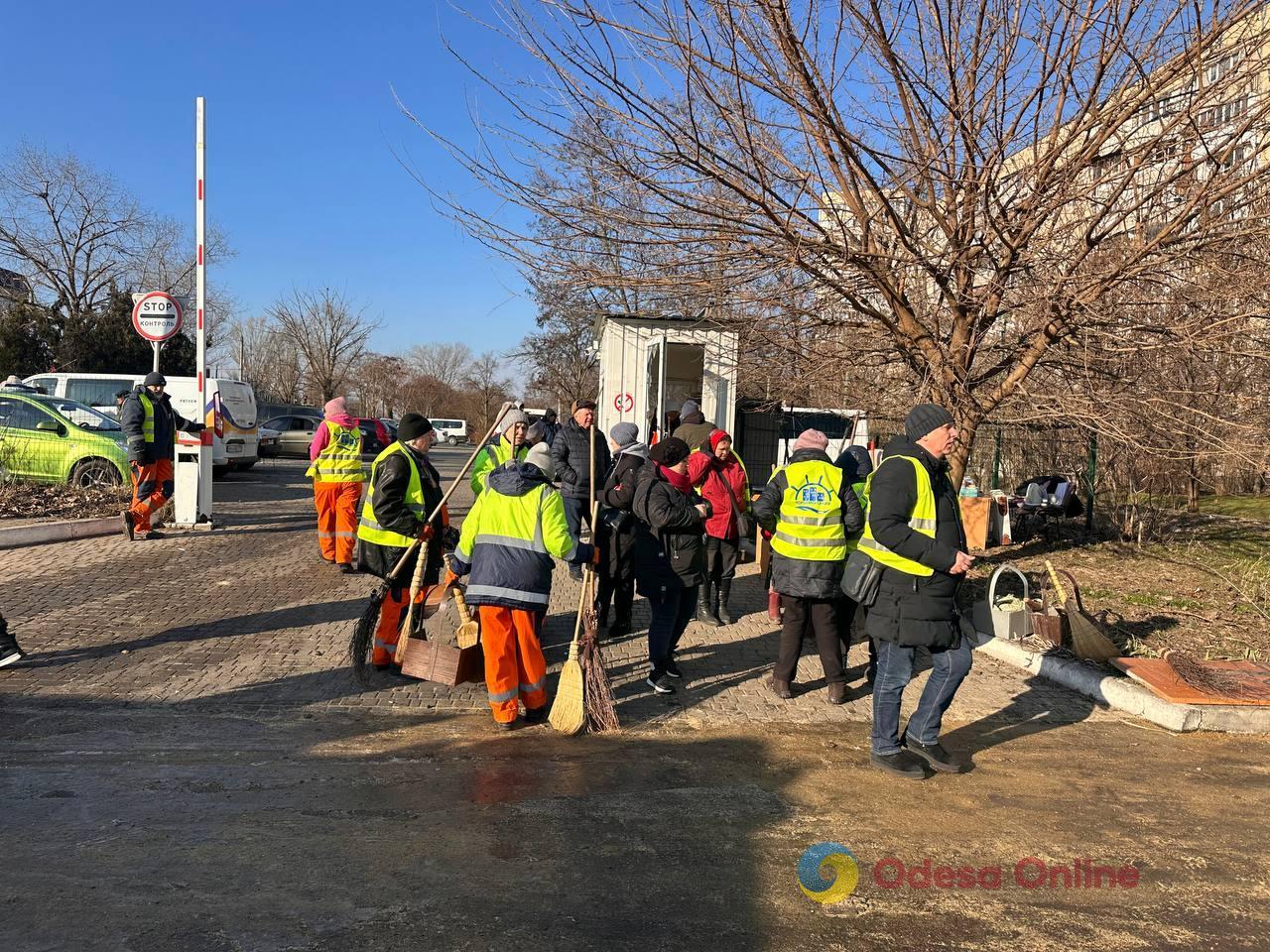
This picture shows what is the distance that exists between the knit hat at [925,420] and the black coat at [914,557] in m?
0.13

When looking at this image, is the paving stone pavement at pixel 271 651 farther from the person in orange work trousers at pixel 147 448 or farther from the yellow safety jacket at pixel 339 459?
the yellow safety jacket at pixel 339 459

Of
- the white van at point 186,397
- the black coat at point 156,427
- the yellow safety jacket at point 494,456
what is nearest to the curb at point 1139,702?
the yellow safety jacket at point 494,456

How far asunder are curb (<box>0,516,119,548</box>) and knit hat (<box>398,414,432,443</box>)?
20.8 feet

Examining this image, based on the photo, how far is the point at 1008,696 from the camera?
5.99 metres

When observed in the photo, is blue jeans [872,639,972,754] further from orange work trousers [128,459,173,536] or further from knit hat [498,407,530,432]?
orange work trousers [128,459,173,536]

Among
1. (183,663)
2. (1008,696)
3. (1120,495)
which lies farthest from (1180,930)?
(1120,495)

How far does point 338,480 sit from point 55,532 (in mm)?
3888

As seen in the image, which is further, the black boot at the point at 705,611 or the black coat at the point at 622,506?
the black boot at the point at 705,611

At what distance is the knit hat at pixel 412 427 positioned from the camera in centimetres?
592

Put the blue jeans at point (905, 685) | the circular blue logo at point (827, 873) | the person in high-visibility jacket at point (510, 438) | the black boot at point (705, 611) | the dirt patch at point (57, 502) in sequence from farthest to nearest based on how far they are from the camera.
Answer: the dirt patch at point (57, 502) < the black boot at point (705, 611) < the person in high-visibility jacket at point (510, 438) < the blue jeans at point (905, 685) < the circular blue logo at point (827, 873)

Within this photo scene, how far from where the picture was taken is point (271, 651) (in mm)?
6395

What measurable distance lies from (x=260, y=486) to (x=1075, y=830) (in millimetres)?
15576

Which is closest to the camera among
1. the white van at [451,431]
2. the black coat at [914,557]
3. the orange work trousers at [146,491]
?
the black coat at [914,557]

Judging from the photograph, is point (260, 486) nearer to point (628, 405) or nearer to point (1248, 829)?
point (628, 405)
